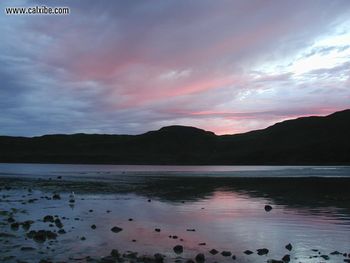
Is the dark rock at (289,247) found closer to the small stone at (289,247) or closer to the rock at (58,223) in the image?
the small stone at (289,247)

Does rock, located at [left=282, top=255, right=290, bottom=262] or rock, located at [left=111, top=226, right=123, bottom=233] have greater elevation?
rock, located at [left=111, top=226, right=123, bottom=233]

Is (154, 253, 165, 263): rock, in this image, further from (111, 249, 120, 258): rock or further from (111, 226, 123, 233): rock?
→ (111, 226, 123, 233): rock

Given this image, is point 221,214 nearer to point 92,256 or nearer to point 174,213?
point 174,213

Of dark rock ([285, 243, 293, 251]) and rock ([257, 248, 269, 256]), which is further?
dark rock ([285, 243, 293, 251])

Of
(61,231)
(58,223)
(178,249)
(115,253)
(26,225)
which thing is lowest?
(178,249)

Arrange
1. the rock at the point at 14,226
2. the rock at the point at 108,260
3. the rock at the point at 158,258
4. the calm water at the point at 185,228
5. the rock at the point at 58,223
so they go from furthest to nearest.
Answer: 1. the rock at the point at 58,223
2. the rock at the point at 14,226
3. the calm water at the point at 185,228
4. the rock at the point at 158,258
5. the rock at the point at 108,260

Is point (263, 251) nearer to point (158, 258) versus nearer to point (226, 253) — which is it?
point (226, 253)

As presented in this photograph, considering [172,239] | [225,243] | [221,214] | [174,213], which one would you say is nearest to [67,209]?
[174,213]

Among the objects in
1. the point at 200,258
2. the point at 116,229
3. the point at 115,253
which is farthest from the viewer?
the point at 116,229

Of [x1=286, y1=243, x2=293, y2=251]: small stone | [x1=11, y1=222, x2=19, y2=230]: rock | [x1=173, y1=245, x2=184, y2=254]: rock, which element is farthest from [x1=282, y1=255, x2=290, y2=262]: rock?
[x1=11, y1=222, x2=19, y2=230]: rock

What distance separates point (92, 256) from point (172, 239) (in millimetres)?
6261

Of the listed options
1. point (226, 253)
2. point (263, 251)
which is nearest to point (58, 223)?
point (226, 253)

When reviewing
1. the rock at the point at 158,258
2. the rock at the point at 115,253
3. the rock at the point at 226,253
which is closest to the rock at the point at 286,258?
the rock at the point at 226,253

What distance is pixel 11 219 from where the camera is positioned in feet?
99.3
